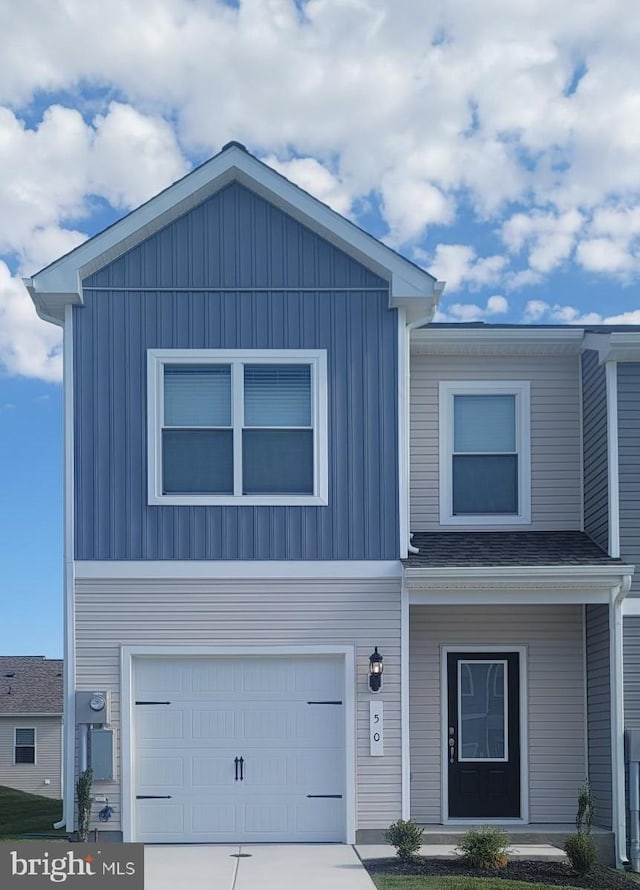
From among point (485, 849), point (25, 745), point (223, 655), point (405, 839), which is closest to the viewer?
point (485, 849)

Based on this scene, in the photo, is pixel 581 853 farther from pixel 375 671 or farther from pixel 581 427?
pixel 581 427

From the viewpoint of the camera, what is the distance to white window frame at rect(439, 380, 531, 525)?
1473 cm

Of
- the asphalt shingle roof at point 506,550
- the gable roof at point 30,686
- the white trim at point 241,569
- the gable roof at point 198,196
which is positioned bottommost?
the gable roof at point 30,686

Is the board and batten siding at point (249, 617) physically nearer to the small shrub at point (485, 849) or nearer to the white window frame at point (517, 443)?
the small shrub at point (485, 849)

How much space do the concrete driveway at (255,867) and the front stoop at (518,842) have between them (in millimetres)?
279

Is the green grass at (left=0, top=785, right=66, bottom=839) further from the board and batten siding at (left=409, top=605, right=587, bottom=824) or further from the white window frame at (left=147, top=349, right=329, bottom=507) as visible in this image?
the board and batten siding at (left=409, top=605, right=587, bottom=824)

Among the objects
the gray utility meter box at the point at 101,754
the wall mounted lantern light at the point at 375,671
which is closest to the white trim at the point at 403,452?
the wall mounted lantern light at the point at 375,671

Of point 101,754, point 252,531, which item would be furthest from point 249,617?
point 101,754

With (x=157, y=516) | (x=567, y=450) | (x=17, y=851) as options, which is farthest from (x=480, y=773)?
(x=17, y=851)

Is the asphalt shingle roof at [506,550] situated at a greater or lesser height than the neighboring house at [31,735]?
greater

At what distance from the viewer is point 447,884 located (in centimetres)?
1098

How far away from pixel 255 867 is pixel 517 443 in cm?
594

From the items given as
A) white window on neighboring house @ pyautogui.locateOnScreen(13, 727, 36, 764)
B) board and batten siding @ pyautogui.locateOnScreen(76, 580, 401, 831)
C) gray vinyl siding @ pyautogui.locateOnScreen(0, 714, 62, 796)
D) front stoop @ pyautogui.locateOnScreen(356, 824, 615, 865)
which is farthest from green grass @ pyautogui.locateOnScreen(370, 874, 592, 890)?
white window on neighboring house @ pyautogui.locateOnScreen(13, 727, 36, 764)

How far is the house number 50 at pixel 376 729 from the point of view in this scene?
1303 centimetres
